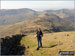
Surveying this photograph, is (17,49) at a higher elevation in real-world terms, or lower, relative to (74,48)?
lower

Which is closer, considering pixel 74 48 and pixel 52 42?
pixel 74 48

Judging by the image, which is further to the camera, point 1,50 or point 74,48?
point 1,50

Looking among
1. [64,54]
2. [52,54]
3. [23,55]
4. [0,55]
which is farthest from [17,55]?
[64,54]

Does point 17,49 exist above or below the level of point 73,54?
below

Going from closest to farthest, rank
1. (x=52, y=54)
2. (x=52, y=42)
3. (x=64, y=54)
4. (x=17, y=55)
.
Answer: (x=64, y=54) < (x=52, y=54) < (x=17, y=55) < (x=52, y=42)

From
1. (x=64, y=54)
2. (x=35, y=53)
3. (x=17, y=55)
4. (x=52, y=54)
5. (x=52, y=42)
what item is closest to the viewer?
(x=64, y=54)

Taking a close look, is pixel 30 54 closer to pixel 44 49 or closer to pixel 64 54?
pixel 44 49

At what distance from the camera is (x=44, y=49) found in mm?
24734

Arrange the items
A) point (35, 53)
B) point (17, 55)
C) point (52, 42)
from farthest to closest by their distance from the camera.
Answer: point (52, 42)
point (17, 55)
point (35, 53)

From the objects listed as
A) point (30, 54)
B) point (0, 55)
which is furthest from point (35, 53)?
point (0, 55)

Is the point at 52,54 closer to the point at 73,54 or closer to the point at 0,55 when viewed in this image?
the point at 73,54

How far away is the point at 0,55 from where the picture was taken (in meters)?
23.0

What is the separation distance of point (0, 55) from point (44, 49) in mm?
7078

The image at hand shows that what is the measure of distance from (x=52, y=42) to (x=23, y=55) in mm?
6968
